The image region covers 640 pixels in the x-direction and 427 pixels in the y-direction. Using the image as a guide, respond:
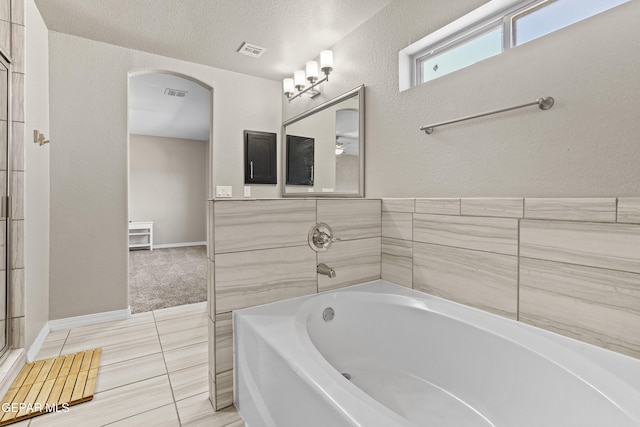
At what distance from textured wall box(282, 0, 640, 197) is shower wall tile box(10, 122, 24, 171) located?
2.08m

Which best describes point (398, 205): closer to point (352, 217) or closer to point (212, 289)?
point (352, 217)

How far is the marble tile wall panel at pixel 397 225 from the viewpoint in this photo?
175cm

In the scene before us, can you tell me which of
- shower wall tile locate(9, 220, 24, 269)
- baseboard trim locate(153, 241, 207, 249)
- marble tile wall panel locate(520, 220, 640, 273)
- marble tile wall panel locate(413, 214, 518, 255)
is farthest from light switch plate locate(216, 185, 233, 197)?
baseboard trim locate(153, 241, 207, 249)

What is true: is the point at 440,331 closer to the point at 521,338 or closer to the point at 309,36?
the point at 521,338

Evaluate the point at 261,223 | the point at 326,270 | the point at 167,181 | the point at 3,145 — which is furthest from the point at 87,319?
the point at 167,181

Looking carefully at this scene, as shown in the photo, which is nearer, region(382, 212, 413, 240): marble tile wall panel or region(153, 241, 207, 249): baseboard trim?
region(382, 212, 413, 240): marble tile wall panel

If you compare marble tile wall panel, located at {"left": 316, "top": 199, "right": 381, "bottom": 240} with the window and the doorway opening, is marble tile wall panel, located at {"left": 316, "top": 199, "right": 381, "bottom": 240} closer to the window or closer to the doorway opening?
the window

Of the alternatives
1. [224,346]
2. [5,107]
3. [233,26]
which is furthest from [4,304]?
[233,26]

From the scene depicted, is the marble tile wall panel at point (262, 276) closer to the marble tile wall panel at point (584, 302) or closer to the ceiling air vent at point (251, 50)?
the marble tile wall panel at point (584, 302)

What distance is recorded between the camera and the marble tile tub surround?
1.02m

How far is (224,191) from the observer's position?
2889 millimetres

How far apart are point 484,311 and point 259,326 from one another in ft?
3.39

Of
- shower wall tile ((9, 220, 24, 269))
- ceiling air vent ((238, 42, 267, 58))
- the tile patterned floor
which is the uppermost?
ceiling air vent ((238, 42, 267, 58))

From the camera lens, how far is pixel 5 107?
64.4 inches
